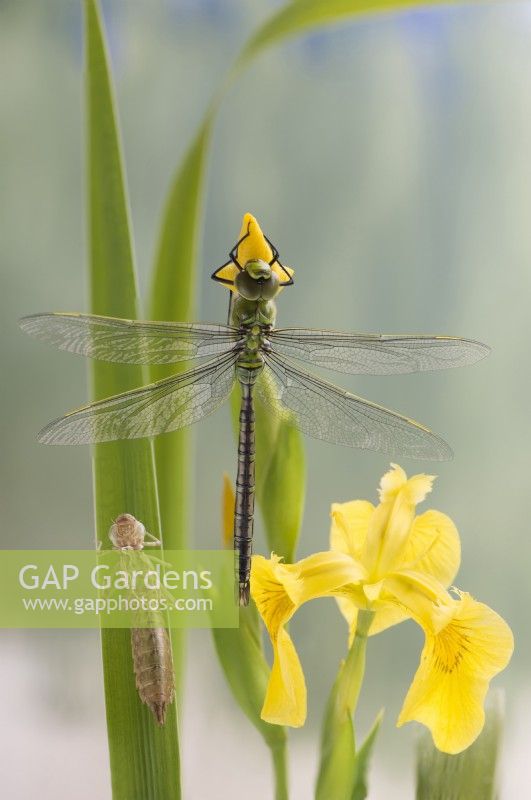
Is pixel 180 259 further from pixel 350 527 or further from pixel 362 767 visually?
pixel 362 767

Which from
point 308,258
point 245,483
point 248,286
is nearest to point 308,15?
point 308,258

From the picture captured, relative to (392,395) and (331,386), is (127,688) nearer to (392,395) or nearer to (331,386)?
(331,386)

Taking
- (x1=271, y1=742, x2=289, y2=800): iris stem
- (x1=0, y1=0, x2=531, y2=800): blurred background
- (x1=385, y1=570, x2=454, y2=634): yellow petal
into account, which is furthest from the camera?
(x1=0, y1=0, x2=531, y2=800): blurred background

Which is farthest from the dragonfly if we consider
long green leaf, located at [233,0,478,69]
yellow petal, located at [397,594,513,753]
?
long green leaf, located at [233,0,478,69]

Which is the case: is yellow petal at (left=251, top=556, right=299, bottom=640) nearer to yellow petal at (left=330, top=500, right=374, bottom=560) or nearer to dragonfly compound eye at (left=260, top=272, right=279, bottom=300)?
yellow petal at (left=330, top=500, right=374, bottom=560)

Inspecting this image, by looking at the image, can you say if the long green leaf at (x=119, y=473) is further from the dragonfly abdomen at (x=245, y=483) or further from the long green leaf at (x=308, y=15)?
the long green leaf at (x=308, y=15)

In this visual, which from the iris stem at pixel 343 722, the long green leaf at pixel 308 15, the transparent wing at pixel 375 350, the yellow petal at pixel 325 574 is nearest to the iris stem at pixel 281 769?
the iris stem at pixel 343 722
